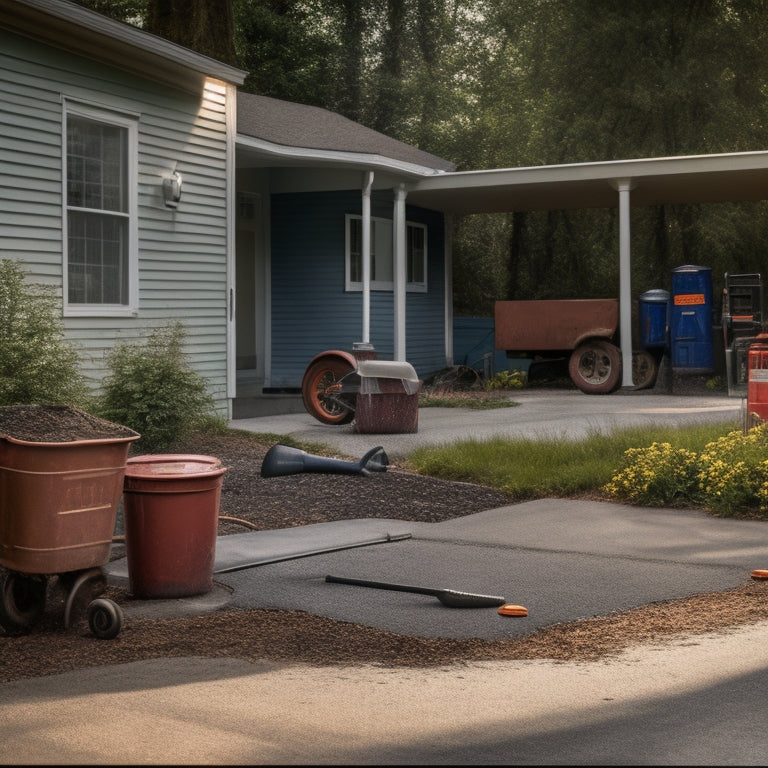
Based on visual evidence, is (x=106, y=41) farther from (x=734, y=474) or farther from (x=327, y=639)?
(x=327, y=639)

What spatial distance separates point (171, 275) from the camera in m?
13.6

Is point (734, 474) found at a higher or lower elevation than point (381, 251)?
lower

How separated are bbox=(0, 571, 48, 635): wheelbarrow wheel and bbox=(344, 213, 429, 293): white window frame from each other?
46.2 ft

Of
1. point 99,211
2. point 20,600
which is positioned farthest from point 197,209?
Answer: point 20,600

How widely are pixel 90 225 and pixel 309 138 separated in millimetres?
6570

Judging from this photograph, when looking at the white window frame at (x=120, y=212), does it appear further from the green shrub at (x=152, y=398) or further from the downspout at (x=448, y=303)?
the downspout at (x=448, y=303)

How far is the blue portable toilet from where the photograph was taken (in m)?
17.9

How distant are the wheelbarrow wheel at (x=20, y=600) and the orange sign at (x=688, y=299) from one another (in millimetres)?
13844

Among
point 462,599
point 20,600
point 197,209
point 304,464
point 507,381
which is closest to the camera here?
point 20,600

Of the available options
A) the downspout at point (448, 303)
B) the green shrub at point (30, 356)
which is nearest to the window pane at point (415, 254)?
the downspout at point (448, 303)

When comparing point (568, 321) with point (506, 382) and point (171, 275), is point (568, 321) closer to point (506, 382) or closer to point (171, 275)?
point (506, 382)

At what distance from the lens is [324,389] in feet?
46.7

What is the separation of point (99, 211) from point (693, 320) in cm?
953

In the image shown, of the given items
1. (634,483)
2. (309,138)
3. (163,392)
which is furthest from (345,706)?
(309,138)
